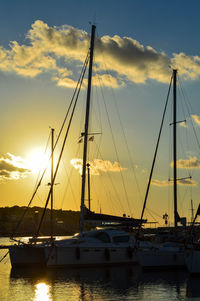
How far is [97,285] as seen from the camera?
27.3 metres

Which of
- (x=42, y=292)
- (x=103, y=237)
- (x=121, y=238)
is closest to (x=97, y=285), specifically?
(x=42, y=292)

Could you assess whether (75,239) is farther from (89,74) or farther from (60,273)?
(89,74)

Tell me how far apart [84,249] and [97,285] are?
8054 millimetres

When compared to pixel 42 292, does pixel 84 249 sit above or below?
above

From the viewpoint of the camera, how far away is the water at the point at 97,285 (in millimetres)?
23641

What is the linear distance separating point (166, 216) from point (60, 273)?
1564 inches

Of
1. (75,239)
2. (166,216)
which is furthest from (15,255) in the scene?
(166,216)

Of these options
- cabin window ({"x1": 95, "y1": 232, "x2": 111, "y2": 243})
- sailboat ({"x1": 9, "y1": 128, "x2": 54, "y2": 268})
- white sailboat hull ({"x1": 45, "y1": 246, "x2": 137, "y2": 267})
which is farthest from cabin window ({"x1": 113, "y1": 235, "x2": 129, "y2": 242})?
sailboat ({"x1": 9, "y1": 128, "x2": 54, "y2": 268})

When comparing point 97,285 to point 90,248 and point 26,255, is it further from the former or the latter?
point 26,255

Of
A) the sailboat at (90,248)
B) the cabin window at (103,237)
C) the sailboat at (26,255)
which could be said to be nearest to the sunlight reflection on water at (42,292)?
the sailboat at (90,248)

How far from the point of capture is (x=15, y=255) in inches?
1465

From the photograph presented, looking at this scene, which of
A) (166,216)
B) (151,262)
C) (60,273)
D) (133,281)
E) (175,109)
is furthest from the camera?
(166,216)

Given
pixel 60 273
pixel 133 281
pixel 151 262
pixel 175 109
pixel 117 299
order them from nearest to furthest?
pixel 117 299 → pixel 133 281 → pixel 60 273 → pixel 151 262 → pixel 175 109

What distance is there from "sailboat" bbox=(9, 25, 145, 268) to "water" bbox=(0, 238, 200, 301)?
3.08ft
